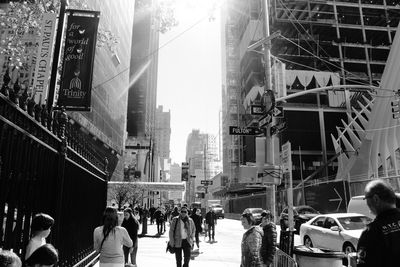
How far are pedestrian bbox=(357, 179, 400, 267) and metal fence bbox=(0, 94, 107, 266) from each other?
11.0 feet

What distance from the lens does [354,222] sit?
13.9m

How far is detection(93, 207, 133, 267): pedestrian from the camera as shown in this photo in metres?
5.33

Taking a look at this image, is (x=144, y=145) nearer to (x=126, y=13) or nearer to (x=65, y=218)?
(x=126, y=13)


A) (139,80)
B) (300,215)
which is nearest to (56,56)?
(300,215)

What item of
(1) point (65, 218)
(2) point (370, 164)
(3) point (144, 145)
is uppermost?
(3) point (144, 145)

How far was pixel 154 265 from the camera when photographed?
1134 centimetres

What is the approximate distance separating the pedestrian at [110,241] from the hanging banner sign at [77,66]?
184 inches

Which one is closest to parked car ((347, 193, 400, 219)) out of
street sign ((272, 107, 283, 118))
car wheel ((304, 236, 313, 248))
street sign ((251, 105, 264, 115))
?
car wheel ((304, 236, 313, 248))

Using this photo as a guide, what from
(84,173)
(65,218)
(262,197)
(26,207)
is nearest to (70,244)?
(65,218)

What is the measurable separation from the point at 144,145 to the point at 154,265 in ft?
384

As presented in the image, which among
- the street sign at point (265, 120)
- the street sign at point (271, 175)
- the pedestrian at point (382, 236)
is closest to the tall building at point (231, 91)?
the street sign at point (265, 120)

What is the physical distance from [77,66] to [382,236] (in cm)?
836

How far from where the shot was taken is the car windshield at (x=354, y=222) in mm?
13531

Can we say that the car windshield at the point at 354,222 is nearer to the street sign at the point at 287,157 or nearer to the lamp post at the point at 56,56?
the street sign at the point at 287,157
